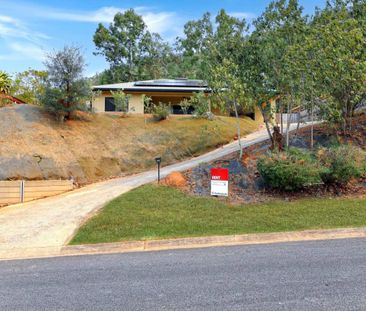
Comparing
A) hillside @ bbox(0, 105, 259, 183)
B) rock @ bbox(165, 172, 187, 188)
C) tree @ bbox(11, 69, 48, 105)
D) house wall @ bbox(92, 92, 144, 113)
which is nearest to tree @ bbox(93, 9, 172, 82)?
tree @ bbox(11, 69, 48, 105)

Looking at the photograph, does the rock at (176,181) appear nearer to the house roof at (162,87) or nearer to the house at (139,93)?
the house roof at (162,87)

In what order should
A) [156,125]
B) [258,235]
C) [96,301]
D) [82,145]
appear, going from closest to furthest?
1. [96,301]
2. [258,235]
3. [82,145]
4. [156,125]

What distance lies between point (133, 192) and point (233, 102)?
565 centimetres

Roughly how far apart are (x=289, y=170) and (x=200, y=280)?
18.9 ft

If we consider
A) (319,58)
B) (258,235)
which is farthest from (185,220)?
(319,58)

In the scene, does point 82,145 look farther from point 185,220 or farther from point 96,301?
point 96,301

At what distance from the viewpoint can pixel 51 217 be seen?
33.1 feet

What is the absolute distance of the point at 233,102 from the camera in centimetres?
1421

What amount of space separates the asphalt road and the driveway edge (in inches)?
17.3

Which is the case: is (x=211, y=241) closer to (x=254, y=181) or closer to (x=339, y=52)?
(x=254, y=181)

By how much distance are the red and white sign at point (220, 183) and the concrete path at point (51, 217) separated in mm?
3299

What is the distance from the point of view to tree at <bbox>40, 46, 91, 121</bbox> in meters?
16.8

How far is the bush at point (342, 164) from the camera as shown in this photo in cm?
1041

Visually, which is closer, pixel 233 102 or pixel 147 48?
pixel 233 102
